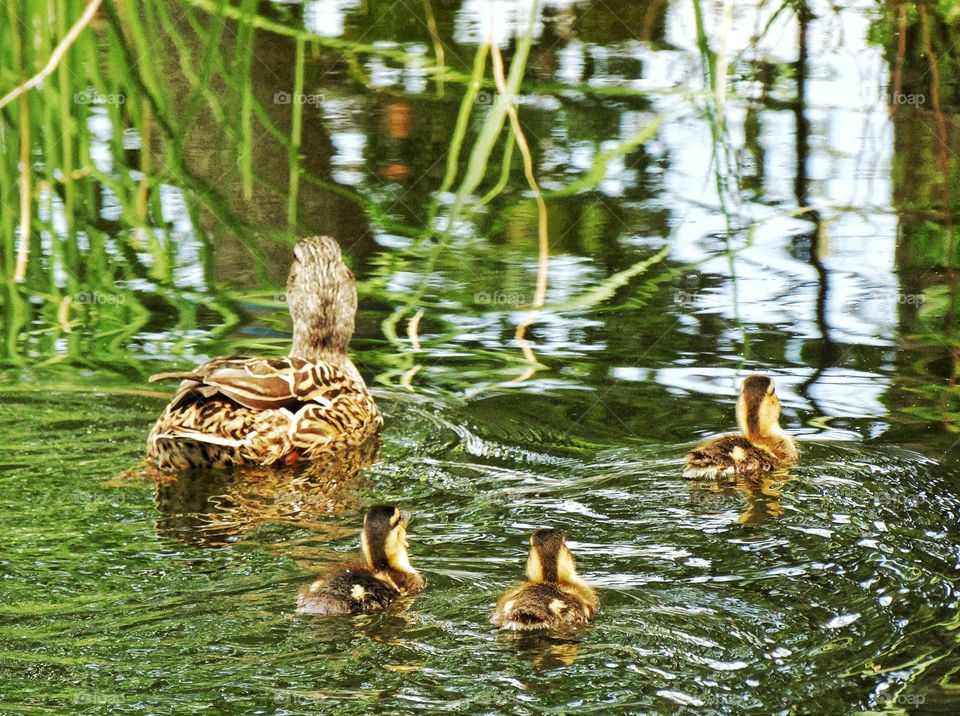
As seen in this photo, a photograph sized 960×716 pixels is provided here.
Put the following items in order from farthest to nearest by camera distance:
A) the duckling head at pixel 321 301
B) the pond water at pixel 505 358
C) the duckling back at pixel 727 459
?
the duckling head at pixel 321 301, the duckling back at pixel 727 459, the pond water at pixel 505 358

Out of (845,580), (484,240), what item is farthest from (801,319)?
(845,580)

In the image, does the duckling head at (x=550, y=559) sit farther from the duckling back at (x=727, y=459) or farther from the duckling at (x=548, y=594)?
the duckling back at (x=727, y=459)

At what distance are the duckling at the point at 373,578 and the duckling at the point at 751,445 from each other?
1373 millimetres

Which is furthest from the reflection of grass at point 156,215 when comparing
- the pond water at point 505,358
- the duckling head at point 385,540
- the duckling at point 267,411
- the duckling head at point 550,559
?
the duckling head at point 550,559

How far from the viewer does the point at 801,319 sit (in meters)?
8.54

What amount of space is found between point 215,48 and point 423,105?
25.7 feet

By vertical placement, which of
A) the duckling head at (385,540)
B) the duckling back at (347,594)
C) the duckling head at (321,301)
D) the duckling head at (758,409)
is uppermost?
the duckling head at (321,301)

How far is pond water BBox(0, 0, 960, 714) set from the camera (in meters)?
4.82

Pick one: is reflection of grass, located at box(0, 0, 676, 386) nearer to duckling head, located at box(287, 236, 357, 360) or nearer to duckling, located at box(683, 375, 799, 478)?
duckling head, located at box(287, 236, 357, 360)

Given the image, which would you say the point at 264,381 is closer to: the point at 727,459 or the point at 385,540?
the point at 385,540

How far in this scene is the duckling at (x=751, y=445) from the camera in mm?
6629

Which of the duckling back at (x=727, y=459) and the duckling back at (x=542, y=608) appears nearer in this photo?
the duckling back at (x=542, y=608)

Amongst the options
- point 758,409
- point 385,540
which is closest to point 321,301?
point 758,409

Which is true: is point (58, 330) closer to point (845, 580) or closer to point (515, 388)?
point (515, 388)
